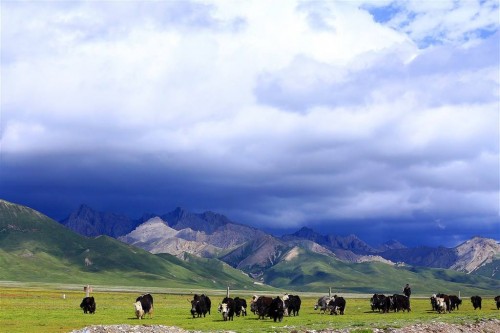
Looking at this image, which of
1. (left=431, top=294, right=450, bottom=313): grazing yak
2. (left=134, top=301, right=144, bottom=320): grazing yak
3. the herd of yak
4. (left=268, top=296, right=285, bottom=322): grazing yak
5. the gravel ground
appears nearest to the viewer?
the gravel ground

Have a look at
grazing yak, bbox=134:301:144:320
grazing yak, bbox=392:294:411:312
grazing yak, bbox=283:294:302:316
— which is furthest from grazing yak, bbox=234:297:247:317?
grazing yak, bbox=392:294:411:312

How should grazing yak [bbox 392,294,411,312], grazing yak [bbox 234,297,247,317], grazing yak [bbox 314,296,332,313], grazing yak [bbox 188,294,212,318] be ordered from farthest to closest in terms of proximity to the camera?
grazing yak [bbox 392,294,411,312] → grazing yak [bbox 314,296,332,313] → grazing yak [bbox 234,297,247,317] → grazing yak [bbox 188,294,212,318]

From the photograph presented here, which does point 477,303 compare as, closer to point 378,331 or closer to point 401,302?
point 401,302

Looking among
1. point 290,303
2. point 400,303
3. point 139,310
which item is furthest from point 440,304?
point 139,310

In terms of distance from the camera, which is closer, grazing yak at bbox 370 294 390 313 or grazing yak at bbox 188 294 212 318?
grazing yak at bbox 188 294 212 318

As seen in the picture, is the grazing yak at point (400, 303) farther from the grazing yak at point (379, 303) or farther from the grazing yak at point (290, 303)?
the grazing yak at point (290, 303)

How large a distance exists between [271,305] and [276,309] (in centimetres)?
153

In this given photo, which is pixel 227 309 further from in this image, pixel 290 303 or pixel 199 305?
pixel 290 303

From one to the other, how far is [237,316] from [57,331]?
28402mm

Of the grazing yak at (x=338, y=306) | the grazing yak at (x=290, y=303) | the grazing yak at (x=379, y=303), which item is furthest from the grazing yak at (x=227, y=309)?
the grazing yak at (x=379, y=303)

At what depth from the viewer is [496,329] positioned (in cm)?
5609

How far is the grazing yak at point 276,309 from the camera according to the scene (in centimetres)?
6434

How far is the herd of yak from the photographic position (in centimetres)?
6662

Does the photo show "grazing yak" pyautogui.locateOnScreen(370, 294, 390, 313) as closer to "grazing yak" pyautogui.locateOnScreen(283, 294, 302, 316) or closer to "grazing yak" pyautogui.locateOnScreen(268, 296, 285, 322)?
"grazing yak" pyautogui.locateOnScreen(283, 294, 302, 316)
